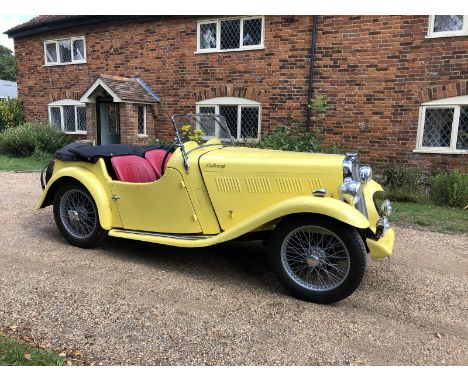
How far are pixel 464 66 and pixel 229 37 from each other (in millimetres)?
5815

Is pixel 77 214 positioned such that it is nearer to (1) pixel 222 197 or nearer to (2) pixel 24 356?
(1) pixel 222 197

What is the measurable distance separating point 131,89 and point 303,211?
31.3 feet

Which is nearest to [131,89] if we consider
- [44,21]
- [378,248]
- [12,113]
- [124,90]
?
[124,90]

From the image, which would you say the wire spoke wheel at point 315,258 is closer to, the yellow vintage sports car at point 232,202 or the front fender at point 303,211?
the yellow vintage sports car at point 232,202

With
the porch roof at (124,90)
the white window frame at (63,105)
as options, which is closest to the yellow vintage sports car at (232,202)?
the porch roof at (124,90)

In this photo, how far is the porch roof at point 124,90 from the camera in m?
11.1

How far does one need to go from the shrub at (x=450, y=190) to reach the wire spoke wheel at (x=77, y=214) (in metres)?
6.27

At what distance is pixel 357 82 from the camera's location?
Answer: 30.1 ft

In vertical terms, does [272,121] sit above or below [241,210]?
above

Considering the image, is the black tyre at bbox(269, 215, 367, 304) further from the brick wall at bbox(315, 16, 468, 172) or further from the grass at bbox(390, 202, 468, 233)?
the brick wall at bbox(315, 16, 468, 172)

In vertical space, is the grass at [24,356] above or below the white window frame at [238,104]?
below

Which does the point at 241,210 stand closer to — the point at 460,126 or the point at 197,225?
the point at 197,225

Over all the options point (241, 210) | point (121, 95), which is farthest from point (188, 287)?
point (121, 95)

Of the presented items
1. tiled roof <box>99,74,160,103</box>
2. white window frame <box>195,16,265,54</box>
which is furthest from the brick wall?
tiled roof <box>99,74,160,103</box>
